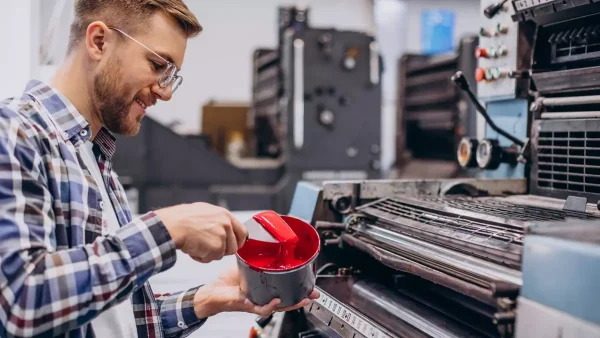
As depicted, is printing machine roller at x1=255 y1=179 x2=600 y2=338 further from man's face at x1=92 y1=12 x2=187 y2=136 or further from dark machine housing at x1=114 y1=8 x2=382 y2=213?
dark machine housing at x1=114 y1=8 x2=382 y2=213

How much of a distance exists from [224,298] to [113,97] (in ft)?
1.67

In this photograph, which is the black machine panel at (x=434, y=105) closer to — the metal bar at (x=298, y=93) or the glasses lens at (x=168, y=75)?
the metal bar at (x=298, y=93)

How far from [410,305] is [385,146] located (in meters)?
6.59

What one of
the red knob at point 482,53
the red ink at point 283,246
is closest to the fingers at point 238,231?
the red ink at point 283,246

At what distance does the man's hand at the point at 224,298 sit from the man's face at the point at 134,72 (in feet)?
1.42

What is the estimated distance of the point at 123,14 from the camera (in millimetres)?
1153

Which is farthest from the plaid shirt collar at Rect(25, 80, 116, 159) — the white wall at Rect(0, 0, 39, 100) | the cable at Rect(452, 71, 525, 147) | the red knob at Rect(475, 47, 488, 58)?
the red knob at Rect(475, 47, 488, 58)

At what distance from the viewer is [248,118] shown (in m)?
5.56

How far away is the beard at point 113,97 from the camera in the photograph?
3.79ft

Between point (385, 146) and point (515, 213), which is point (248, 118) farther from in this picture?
point (515, 213)

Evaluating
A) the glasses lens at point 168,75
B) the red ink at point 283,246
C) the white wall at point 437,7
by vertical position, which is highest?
the white wall at point 437,7

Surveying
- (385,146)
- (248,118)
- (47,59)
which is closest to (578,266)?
(47,59)

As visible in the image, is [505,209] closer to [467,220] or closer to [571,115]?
[467,220]

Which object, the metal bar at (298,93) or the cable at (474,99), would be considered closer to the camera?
the cable at (474,99)
